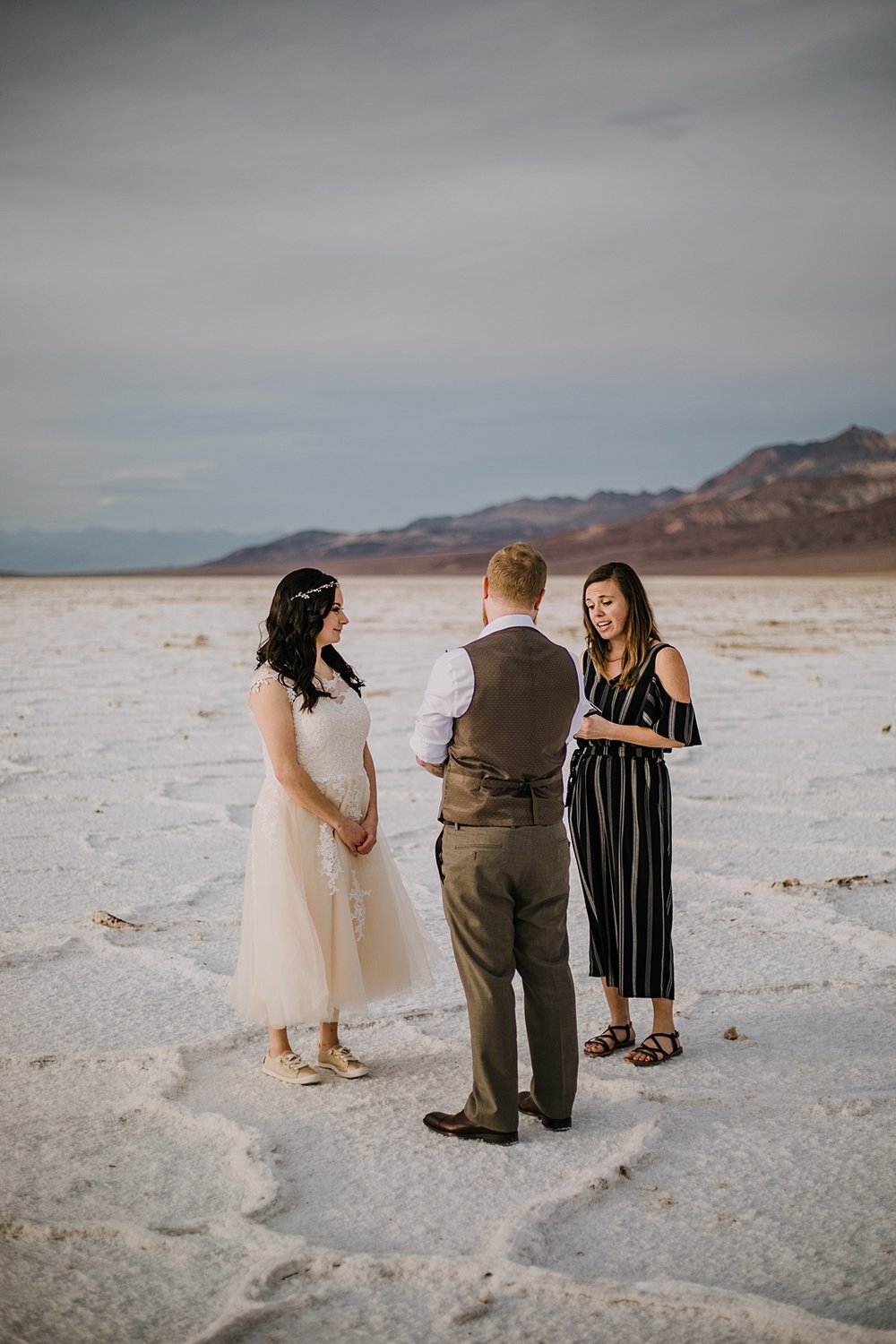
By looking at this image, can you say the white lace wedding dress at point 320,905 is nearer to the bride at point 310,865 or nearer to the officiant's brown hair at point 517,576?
the bride at point 310,865

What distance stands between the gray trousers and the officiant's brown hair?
58 centimetres

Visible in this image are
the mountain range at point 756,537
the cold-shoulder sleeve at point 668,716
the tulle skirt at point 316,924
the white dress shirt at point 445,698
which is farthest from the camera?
the mountain range at point 756,537

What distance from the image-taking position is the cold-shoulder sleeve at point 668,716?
352 centimetres

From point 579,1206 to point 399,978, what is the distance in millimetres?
950

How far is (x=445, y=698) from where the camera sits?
285 cm

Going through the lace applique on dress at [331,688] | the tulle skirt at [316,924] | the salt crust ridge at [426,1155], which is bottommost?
the salt crust ridge at [426,1155]

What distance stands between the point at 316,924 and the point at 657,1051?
1080mm

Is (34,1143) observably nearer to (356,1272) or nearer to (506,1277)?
(356,1272)

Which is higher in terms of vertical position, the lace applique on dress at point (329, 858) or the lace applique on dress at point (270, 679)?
the lace applique on dress at point (270, 679)

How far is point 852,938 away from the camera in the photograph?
4520 mm

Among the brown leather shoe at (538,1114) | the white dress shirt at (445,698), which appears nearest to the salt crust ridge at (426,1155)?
the brown leather shoe at (538,1114)

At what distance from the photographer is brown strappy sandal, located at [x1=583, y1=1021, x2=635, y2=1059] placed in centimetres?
358

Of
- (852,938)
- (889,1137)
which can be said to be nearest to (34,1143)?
(889,1137)

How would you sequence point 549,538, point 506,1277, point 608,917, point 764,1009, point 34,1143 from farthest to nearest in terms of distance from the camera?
point 549,538 → point 764,1009 → point 608,917 → point 34,1143 → point 506,1277
